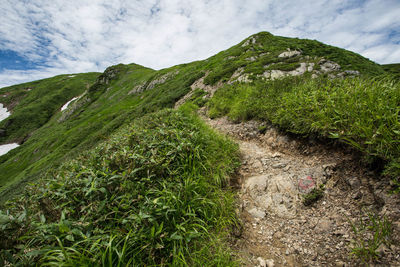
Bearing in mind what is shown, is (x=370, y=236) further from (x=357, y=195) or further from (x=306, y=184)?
(x=306, y=184)

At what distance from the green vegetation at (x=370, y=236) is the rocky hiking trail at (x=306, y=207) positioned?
6cm

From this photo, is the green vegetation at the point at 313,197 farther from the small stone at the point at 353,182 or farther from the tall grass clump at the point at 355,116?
the tall grass clump at the point at 355,116

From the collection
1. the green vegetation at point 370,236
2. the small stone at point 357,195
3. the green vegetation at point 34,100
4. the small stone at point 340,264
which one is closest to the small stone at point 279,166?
the small stone at point 357,195

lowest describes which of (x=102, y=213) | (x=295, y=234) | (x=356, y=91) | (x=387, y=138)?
(x=295, y=234)

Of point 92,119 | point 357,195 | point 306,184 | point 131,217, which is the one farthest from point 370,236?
point 92,119

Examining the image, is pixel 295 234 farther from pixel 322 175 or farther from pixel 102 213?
pixel 102 213

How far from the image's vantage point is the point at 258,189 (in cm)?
377

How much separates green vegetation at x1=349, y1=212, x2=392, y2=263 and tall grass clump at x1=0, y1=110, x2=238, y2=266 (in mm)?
1697

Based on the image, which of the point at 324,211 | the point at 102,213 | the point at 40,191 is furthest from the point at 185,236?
the point at 40,191

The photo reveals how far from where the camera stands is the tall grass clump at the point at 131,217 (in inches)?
74.6

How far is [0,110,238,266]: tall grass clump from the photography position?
1.89 m

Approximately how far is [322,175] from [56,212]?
4896 millimetres

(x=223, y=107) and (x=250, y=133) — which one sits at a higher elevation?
(x=223, y=107)

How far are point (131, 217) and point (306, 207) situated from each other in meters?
3.14
